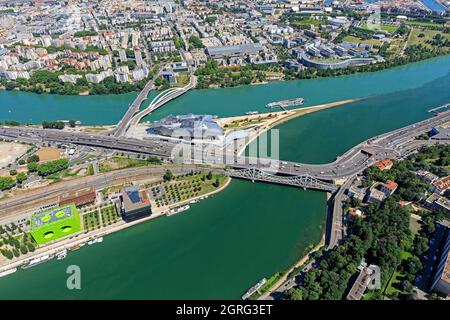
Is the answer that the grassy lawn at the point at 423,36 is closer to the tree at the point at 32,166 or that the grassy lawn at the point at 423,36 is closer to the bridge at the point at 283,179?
the bridge at the point at 283,179

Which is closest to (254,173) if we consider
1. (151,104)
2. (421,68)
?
(151,104)

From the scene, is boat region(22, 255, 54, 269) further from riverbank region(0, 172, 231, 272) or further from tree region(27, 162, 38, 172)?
tree region(27, 162, 38, 172)

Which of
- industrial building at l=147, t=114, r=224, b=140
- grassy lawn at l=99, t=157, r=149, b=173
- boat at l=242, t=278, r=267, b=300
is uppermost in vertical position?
industrial building at l=147, t=114, r=224, b=140

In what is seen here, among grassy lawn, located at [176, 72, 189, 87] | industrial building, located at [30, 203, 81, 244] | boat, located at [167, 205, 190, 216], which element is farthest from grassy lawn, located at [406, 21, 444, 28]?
industrial building, located at [30, 203, 81, 244]

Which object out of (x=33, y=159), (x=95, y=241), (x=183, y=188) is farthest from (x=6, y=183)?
(x=183, y=188)

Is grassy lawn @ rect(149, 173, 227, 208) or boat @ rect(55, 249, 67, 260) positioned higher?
grassy lawn @ rect(149, 173, 227, 208)

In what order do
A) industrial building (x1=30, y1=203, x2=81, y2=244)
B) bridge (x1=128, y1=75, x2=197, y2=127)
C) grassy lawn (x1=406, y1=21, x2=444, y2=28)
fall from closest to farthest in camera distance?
industrial building (x1=30, y1=203, x2=81, y2=244)
bridge (x1=128, y1=75, x2=197, y2=127)
grassy lawn (x1=406, y1=21, x2=444, y2=28)

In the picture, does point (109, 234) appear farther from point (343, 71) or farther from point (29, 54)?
point (29, 54)

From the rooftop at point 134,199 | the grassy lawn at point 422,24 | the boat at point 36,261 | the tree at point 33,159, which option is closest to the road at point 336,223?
the rooftop at point 134,199
